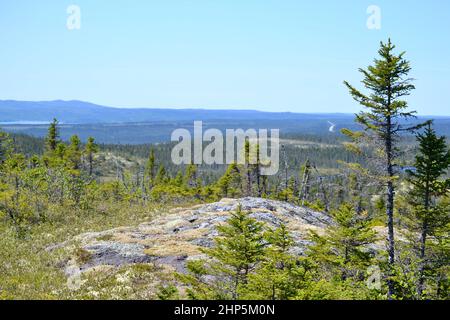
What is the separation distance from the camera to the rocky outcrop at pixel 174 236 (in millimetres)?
26266

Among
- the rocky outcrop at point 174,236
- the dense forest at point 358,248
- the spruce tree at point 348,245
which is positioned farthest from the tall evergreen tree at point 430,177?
the rocky outcrop at point 174,236

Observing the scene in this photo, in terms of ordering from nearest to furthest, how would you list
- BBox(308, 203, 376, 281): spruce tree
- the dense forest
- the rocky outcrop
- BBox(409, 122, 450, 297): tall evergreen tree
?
the dense forest < BBox(308, 203, 376, 281): spruce tree < BBox(409, 122, 450, 297): tall evergreen tree < the rocky outcrop

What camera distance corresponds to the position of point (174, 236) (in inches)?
1251

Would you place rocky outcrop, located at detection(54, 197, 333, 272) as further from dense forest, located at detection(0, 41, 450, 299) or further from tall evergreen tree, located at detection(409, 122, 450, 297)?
tall evergreen tree, located at detection(409, 122, 450, 297)

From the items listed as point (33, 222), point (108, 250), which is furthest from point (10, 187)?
point (108, 250)

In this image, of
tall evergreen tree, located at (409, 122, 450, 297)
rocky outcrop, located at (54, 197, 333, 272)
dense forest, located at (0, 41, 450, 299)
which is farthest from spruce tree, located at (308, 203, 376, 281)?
rocky outcrop, located at (54, 197, 333, 272)

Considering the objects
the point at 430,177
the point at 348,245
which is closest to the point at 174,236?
the point at 348,245

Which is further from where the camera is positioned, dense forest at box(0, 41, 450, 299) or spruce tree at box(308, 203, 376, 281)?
spruce tree at box(308, 203, 376, 281)

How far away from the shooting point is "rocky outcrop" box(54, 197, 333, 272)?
86.2 ft

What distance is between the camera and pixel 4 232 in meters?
33.9

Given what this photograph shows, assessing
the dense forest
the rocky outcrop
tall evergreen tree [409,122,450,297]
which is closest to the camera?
the dense forest

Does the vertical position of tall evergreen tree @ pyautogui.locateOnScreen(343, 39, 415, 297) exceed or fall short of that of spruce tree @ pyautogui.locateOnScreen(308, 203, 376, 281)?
it exceeds it

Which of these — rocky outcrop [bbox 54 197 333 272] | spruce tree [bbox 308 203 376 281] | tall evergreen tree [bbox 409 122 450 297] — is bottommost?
rocky outcrop [bbox 54 197 333 272]

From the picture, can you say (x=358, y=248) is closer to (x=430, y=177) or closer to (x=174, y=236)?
(x=430, y=177)
